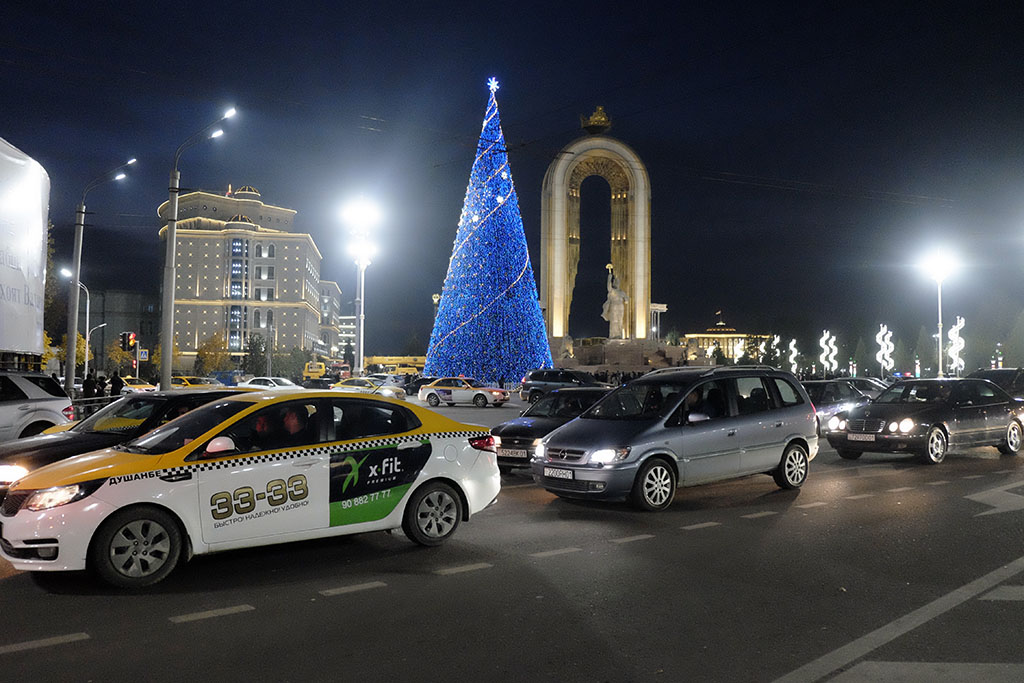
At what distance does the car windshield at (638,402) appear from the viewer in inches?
405

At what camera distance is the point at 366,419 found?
7508mm

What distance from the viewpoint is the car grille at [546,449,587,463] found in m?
9.76

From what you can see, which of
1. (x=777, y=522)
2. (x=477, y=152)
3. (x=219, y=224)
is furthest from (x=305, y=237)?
(x=777, y=522)

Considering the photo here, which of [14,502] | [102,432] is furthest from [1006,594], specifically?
[102,432]

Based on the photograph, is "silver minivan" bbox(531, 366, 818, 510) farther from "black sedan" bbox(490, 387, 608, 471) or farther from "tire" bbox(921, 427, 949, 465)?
"tire" bbox(921, 427, 949, 465)

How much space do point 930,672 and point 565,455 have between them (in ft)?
18.8

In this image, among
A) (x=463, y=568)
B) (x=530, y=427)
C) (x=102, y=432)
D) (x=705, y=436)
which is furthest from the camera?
(x=530, y=427)

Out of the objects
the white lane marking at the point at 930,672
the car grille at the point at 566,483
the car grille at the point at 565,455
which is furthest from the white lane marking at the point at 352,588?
the car grille at the point at 565,455

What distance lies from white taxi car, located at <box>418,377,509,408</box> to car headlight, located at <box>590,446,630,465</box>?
26.3 metres

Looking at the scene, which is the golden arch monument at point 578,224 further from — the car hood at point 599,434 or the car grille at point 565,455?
the car grille at point 565,455

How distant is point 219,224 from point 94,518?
127109mm

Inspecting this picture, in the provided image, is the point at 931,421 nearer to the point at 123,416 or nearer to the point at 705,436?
the point at 705,436

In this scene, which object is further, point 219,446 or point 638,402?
point 638,402

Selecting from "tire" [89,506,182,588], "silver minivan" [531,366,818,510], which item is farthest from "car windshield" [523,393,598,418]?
"tire" [89,506,182,588]
